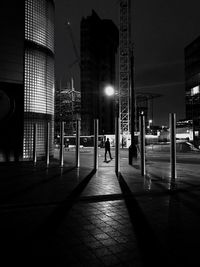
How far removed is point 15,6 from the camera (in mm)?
15359

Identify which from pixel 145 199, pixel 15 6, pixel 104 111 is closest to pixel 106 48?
pixel 104 111

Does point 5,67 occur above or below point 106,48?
below

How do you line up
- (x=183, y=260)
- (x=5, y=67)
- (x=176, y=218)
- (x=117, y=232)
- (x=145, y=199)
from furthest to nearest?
(x=5, y=67) → (x=145, y=199) → (x=176, y=218) → (x=117, y=232) → (x=183, y=260)

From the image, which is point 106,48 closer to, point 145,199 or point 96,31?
point 96,31

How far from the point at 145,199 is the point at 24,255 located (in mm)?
3859

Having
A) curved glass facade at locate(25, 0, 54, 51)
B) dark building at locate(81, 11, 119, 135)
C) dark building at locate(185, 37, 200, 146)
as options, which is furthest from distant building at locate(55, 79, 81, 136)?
curved glass facade at locate(25, 0, 54, 51)

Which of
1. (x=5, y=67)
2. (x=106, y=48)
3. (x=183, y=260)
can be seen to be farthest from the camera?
(x=106, y=48)

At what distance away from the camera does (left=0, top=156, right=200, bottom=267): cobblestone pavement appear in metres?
3.26

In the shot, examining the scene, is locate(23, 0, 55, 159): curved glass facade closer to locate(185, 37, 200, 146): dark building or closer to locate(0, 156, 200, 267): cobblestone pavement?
locate(0, 156, 200, 267): cobblestone pavement

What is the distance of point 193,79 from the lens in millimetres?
60594

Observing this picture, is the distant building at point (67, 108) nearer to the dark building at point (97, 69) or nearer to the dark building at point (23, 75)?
the dark building at point (97, 69)

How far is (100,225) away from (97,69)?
3706 inches

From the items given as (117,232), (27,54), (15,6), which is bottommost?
(117,232)

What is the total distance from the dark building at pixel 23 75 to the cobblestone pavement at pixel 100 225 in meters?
8.33
